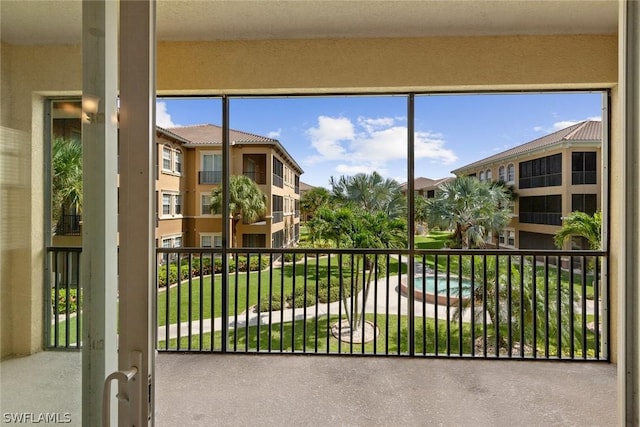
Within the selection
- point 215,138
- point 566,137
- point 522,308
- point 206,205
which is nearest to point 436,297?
point 522,308

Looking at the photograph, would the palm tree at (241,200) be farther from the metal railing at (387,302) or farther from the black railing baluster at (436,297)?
the black railing baluster at (436,297)

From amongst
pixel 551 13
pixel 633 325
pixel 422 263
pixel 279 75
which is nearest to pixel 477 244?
pixel 422 263

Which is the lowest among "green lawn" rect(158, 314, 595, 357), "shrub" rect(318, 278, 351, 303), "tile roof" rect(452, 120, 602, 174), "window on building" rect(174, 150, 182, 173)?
"green lawn" rect(158, 314, 595, 357)

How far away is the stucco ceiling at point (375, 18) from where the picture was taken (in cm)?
223

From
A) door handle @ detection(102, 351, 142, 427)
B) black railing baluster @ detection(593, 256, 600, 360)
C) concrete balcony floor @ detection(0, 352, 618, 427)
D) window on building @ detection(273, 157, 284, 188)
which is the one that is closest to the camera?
door handle @ detection(102, 351, 142, 427)

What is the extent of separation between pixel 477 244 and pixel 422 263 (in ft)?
1.70

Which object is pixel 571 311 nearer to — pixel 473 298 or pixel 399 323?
pixel 473 298

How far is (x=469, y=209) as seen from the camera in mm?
2764

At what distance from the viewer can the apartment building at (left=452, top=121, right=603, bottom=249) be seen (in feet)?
8.64

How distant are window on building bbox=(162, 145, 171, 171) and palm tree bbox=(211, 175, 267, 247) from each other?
43 centimetres

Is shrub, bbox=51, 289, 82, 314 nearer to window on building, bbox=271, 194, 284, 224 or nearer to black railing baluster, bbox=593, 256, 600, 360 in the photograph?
window on building, bbox=271, 194, 284, 224

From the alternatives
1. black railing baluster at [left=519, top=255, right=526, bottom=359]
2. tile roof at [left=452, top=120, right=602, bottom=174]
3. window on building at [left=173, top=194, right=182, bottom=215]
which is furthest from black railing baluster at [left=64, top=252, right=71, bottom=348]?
black railing baluster at [left=519, top=255, right=526, bottom=359]

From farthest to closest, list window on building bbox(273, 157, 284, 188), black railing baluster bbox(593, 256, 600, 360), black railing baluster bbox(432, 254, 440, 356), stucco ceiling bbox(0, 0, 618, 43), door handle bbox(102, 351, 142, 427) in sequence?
window on building bbox(273, 157, 284, 188) → black railing baluster bbox(432, 254, 440, 356) → black railing baluster bbox(593, 256, 600, 360) → stucco ceiling bbox(0, 0, 618, 43) → door handle bbox(102, 351, 142, 427)

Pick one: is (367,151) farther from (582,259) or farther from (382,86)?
(582,259)
